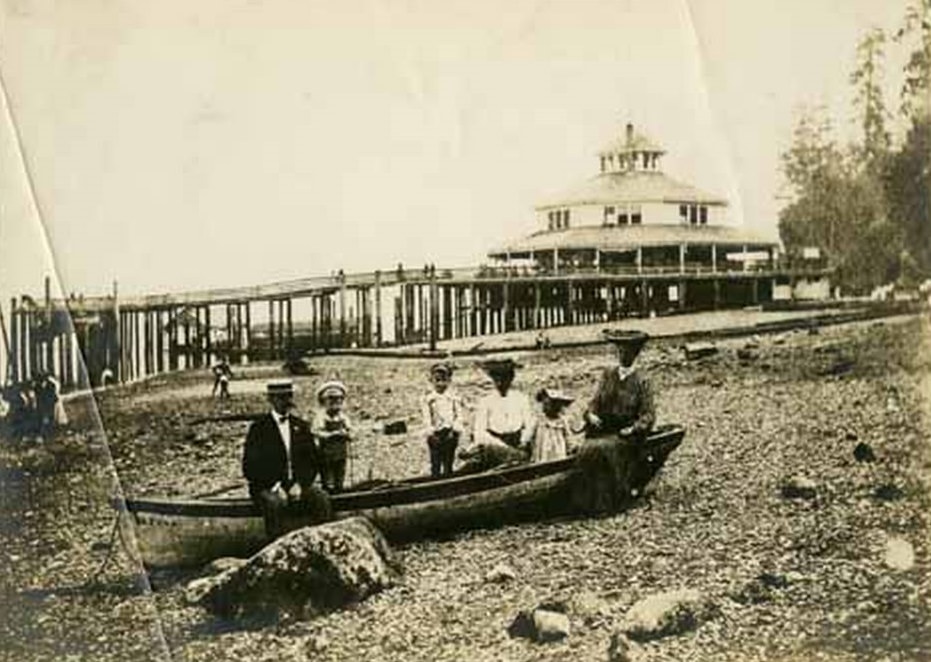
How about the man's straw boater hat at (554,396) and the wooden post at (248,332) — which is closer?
the wooden post at (248,332)

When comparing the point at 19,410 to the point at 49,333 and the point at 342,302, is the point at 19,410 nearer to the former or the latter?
the point at 49,333

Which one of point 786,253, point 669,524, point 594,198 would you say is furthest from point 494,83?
point 669,524

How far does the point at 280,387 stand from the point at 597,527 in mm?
589

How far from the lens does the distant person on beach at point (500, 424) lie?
2.41 metres

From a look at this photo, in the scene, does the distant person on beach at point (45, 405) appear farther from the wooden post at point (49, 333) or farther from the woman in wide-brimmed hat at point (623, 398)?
the woman in wide-brimmed hat at point (623, 398)

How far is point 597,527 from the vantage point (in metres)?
2.42

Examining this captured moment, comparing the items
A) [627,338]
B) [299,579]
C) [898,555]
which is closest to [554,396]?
[627,338]

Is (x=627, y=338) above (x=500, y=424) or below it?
above

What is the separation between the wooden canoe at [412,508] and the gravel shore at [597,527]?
0.03 meters

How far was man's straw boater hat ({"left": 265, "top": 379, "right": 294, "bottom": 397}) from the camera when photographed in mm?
2344

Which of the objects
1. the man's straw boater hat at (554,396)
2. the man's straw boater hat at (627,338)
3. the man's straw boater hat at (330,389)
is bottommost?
the man's straw boater hat at (554,396)

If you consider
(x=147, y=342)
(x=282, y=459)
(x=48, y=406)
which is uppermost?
(x=147, y=342)

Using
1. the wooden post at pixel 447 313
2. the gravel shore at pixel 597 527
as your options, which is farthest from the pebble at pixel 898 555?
the wooden post at pixel 447 313

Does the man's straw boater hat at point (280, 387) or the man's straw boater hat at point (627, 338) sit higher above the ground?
the man's straw boater hat at point (627, 338)
